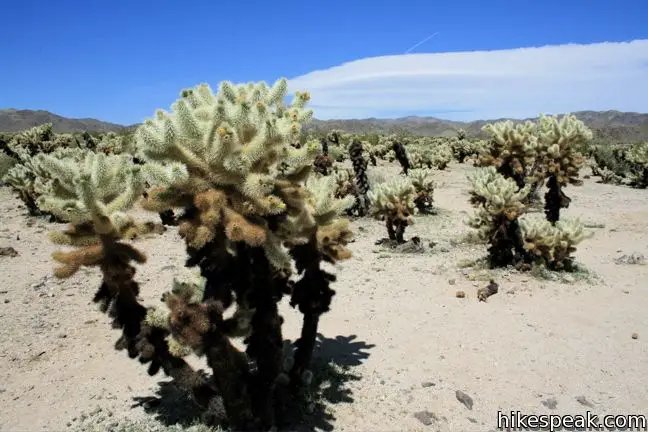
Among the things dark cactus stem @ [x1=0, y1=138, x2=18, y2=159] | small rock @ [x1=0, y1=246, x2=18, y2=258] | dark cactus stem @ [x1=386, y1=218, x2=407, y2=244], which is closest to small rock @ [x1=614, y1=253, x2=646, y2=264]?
dark cactus stem @ [x1=386, y1=218, x2=407, y2=244]

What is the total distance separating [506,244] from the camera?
33.5 feet

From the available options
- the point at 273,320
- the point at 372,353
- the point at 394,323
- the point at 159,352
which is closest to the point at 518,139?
the point at 394,323

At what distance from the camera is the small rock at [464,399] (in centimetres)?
554

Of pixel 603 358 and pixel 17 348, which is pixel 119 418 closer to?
pixel 17 348

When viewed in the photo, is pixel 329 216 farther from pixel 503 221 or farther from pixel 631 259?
pixel 631 259

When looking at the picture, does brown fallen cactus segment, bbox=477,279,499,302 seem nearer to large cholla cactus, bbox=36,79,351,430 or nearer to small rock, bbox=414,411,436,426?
small rock, bbox=414,411,436,426

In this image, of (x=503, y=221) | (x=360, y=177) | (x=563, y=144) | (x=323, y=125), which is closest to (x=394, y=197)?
(x=503, y=221)

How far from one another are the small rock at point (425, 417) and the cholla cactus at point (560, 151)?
335 inches

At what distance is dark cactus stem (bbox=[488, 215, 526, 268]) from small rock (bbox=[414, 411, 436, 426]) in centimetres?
549

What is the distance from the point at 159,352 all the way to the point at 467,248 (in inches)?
362

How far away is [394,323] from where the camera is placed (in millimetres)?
7828

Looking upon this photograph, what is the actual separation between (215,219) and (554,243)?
8317mm

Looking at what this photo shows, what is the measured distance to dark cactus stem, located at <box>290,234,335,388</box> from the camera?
523 centimetres

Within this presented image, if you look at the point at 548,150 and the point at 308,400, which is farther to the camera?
the point at 548,150
